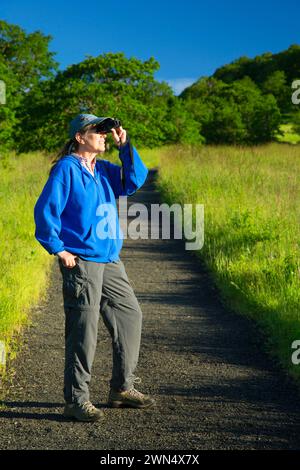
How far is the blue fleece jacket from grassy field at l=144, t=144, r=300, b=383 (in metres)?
1.79

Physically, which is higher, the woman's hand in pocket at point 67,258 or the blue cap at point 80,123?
the blue cap at point 80,123


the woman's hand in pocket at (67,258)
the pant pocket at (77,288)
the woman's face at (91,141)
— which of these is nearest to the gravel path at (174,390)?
the pant pocket at (77,288)

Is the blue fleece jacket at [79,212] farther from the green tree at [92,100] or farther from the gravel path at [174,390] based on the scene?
the green tree at [92,100]

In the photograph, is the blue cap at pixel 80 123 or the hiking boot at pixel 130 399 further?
the hiking boot at pixel 130 399

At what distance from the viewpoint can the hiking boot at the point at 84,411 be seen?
168 inches

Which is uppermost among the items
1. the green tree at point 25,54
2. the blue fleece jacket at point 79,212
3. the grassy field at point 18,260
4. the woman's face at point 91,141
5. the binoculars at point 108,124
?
the green tree at point 25,54

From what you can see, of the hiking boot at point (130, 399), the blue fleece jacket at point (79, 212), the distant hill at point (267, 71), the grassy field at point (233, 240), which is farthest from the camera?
the distant hill at point (267, 71)

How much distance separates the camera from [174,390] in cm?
490

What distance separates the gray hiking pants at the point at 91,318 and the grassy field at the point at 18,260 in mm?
1101

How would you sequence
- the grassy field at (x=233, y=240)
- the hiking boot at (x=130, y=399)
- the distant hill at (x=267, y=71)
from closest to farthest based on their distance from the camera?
1. the hiking boot at (x=130, y=399)
2. the grassy field at (x=233, y=240)
3. the distant hill at (x=267, y=71)

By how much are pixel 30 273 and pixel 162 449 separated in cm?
444

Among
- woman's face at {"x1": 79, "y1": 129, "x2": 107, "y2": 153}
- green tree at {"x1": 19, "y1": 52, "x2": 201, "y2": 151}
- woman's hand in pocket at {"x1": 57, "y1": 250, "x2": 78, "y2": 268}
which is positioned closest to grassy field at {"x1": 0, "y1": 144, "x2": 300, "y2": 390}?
woman's hand in pocket at {"x1": 57, "y1": 250, "x2": 78, "y2": 268}

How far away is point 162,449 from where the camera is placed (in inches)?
151

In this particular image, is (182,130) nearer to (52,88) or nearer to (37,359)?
(52,88)
